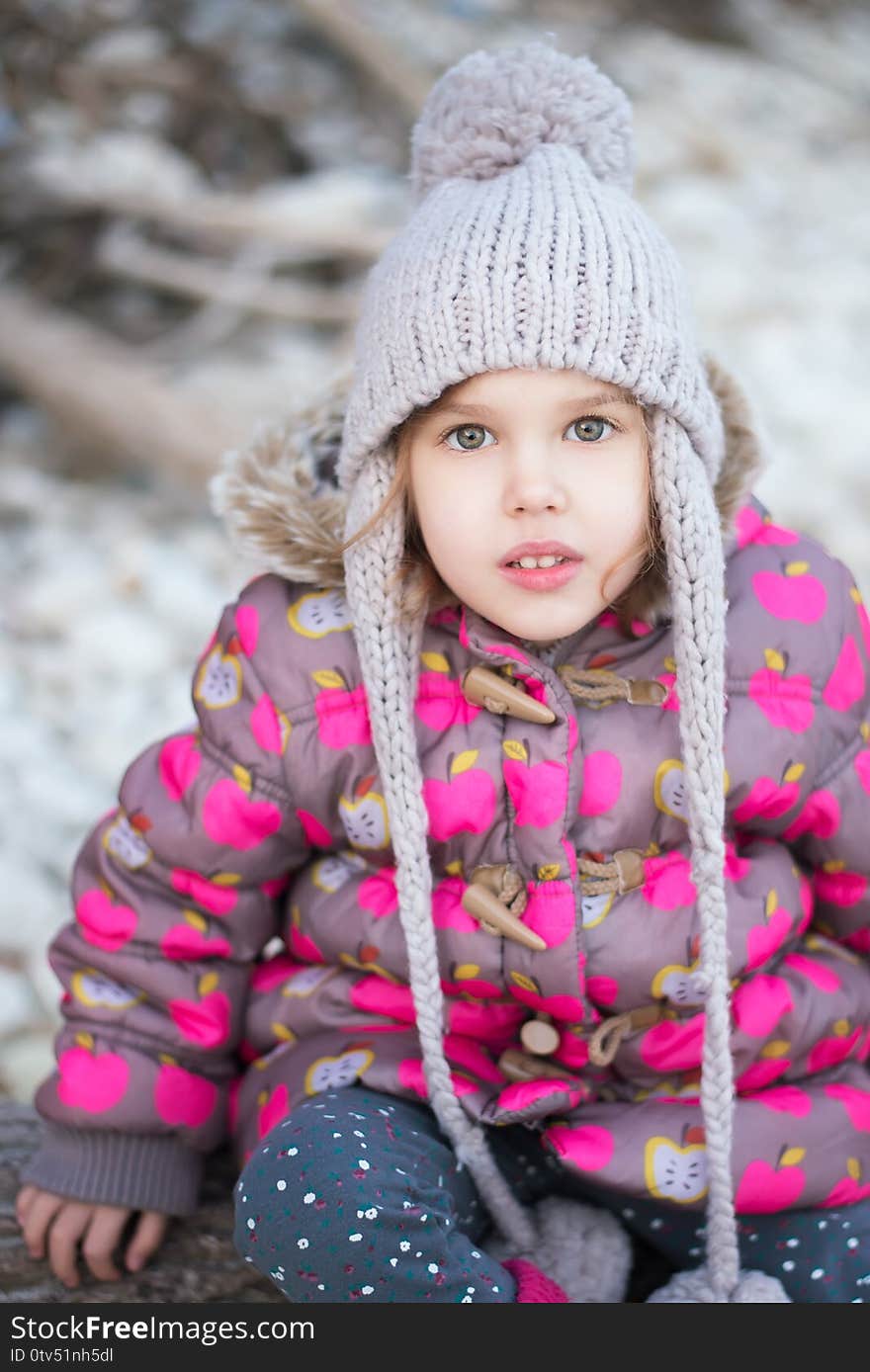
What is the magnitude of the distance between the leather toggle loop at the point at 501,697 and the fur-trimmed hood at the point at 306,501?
124mm

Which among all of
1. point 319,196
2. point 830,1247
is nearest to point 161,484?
point 319,196

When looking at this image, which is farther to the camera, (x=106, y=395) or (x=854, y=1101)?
(x=106, y=395)

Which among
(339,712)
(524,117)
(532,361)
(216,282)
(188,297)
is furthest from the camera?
(188,297)

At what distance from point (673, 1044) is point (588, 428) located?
562 millimetres

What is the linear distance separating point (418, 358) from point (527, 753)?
350 millimetres

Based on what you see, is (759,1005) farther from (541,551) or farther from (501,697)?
(541,551)

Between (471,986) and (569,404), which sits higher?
(569,404)

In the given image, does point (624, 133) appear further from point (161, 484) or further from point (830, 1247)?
point (161, 484)

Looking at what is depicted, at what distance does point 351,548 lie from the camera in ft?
4.11

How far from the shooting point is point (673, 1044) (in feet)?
4.25

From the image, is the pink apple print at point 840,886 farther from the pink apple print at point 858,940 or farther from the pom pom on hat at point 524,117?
the pom pom on hat at point 524,117

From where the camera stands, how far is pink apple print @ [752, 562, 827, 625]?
1.32 metres

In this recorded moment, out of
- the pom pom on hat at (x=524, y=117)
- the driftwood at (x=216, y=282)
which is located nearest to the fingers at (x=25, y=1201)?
the pom pom on hat at (x=524, y=117)

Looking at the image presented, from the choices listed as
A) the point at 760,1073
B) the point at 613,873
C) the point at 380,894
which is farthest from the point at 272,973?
the point at 760,1073
